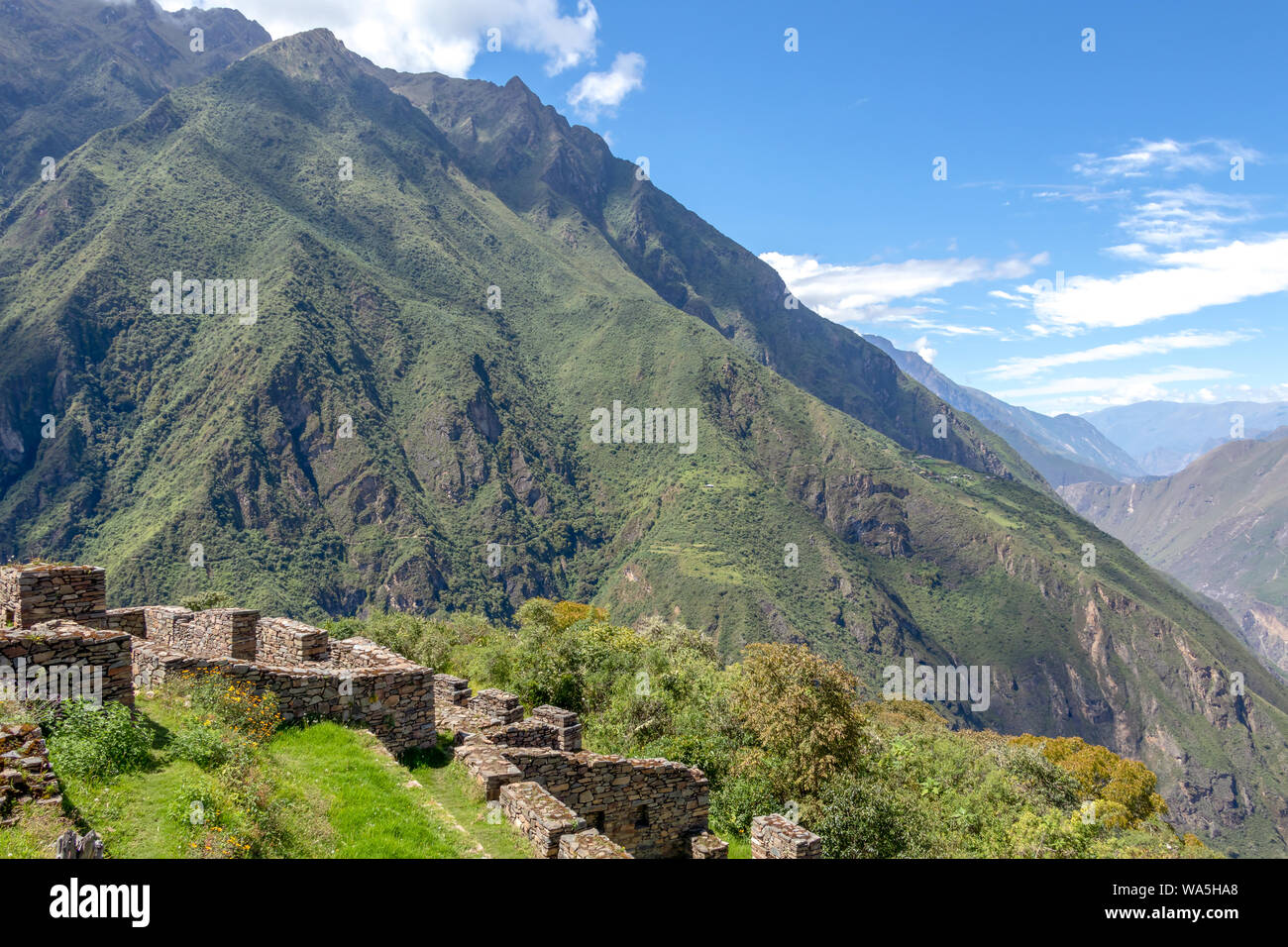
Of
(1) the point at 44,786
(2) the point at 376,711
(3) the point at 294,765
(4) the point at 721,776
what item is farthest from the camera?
(4) the point at 721,776

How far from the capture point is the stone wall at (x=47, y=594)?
39.1 ft

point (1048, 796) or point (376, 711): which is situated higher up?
point (376, 711)

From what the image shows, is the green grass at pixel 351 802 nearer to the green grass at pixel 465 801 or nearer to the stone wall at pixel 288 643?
the green grass at pixel 465 801

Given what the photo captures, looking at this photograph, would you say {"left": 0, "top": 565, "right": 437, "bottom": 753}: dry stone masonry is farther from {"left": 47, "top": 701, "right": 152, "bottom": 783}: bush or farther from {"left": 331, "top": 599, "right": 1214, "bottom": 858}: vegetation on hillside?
{"left": 331, "top": 599, "right": 1214, "bottom": 858}: vegetation on hillside

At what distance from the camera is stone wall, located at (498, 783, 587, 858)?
10.2 metres

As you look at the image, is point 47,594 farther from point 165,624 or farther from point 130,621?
point 165,624

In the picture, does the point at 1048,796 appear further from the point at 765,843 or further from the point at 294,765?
the point at 294,765

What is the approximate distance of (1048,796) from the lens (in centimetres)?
3519

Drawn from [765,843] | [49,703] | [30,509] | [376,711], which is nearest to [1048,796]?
[765,843]

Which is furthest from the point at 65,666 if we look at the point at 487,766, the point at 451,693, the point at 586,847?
the point at 451,693

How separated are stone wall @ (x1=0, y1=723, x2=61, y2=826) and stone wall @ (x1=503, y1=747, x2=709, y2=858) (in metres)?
6.98

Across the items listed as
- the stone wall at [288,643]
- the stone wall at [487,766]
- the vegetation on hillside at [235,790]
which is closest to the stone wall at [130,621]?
the stone wall at [288,643]

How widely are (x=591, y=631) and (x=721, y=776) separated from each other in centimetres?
1495

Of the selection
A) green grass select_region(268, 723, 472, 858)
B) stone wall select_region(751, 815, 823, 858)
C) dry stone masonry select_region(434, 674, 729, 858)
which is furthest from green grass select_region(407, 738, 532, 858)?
stone wall select_region(751, 815, 823, 858)
